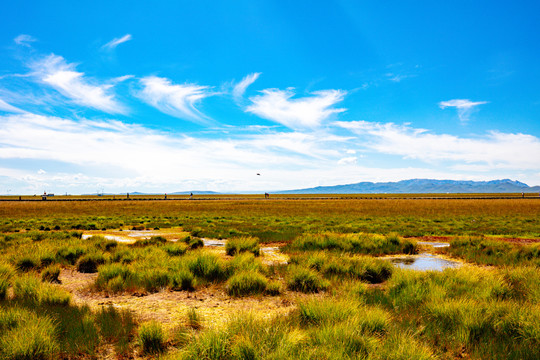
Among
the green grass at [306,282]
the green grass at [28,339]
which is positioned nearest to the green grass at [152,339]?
the green grass at [28,339]

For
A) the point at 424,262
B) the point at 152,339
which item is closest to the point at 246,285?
the point at 152,339

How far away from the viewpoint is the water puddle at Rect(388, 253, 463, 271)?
Result: 32.7 feet

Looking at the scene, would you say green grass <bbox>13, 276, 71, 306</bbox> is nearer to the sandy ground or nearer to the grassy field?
the sandy ground

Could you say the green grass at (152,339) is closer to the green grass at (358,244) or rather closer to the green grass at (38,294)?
the green grass at (38,294)

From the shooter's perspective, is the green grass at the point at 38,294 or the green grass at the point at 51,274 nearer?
the green grass at the point at 38,294

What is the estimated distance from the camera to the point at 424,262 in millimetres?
10906

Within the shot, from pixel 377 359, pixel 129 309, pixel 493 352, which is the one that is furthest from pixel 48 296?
pixel 493 352

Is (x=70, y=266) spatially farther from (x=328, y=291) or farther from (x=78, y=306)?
(x=328, y=291)

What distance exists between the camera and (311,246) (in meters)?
13.4

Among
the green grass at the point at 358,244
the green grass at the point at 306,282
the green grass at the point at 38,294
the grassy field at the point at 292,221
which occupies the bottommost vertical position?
the grassy field at the point at 292,221

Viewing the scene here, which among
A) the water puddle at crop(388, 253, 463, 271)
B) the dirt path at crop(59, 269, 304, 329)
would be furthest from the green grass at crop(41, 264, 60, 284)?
the water puddle at crop(388, 253, 463, 271)

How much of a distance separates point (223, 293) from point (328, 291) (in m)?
2.59

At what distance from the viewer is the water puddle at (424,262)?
32.7 feet

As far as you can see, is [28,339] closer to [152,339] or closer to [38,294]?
[152,339]
